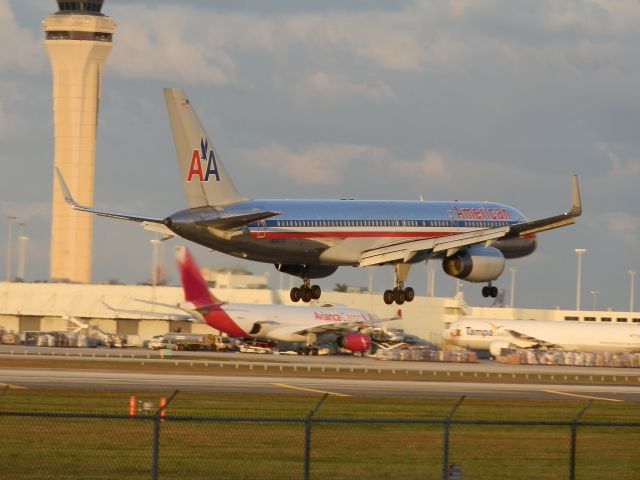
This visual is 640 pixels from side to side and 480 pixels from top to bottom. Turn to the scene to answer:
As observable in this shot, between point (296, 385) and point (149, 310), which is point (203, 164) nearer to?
point (296, 385)

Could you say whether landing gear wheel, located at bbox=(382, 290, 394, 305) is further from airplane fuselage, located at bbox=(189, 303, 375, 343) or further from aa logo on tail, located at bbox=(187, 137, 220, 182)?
airplane fuselage, located at bbox=(189, 303, 375, 343)

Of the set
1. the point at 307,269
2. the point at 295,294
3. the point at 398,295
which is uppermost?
the point at 307,269

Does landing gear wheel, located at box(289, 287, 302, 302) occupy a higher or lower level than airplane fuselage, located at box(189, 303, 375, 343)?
higher

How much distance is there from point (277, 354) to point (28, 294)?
59.3 m

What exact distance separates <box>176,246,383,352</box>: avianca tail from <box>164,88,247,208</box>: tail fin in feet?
203

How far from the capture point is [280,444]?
4472 centimetres

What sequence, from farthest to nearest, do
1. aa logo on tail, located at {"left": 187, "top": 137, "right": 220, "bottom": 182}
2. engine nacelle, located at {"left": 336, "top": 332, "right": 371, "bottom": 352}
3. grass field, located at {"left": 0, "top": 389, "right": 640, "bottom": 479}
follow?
engine nacelle, located at {"left": 336, "top": 332, "right": 371, "bottom": 352}
aa logo on tail, located at {"left": 187, "top": 137, "right": 220, "bottom": 182}
grass field, located at {"left": 0, "top": 389, "right": 640, "bottom": 479}

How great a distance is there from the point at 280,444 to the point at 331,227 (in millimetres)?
23797

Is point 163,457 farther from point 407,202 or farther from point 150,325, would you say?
point 150,325

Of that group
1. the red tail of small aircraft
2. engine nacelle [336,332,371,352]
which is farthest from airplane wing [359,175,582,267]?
the red tail of small aircraft

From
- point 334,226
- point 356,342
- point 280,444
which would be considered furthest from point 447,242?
point 356,342

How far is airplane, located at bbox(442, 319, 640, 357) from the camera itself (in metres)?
Answer: 132

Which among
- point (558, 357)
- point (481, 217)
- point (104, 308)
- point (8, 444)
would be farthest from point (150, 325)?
point (8, 444)

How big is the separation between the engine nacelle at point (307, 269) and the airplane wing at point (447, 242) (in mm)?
2567
